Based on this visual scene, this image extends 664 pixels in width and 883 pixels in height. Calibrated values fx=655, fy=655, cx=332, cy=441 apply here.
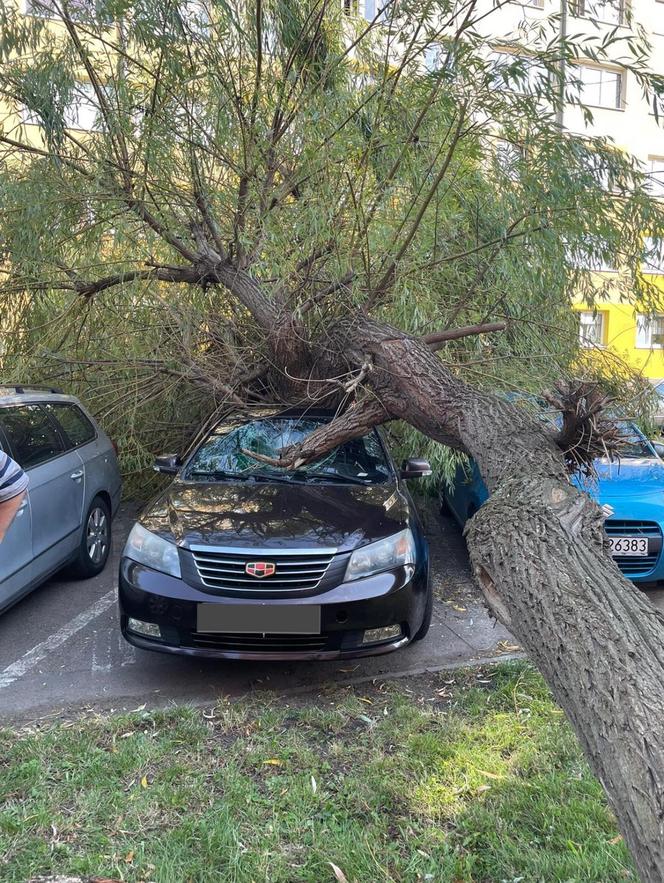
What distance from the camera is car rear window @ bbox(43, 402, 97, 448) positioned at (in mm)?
5183

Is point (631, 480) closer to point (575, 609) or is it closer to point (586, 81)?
point (586, 81)

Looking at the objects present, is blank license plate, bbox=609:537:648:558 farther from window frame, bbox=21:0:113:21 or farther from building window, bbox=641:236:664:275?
window frame, bbox=21:0:113:21

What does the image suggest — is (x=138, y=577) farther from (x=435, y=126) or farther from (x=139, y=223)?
(x=435, y=126)

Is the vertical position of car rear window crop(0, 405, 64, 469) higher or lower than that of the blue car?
higher

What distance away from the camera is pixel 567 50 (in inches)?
160

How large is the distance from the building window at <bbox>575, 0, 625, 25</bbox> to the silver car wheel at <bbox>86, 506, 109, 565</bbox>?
505 centimetres

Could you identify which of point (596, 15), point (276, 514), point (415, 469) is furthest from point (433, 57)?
point (276, 514)

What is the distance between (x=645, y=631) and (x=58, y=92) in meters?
4.71

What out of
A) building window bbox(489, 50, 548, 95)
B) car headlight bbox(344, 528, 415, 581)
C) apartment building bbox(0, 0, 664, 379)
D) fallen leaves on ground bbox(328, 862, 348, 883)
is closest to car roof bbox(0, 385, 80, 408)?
apartment building bbox(0, 0, 664, 379)

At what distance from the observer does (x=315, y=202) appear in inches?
187

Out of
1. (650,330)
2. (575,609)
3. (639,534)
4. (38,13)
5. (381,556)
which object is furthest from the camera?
(650,330)

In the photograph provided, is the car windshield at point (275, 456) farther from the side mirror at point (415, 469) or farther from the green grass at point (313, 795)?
the green grass at point (313, 795)

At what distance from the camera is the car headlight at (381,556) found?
3.40 meters

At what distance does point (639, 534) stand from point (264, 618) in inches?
122
